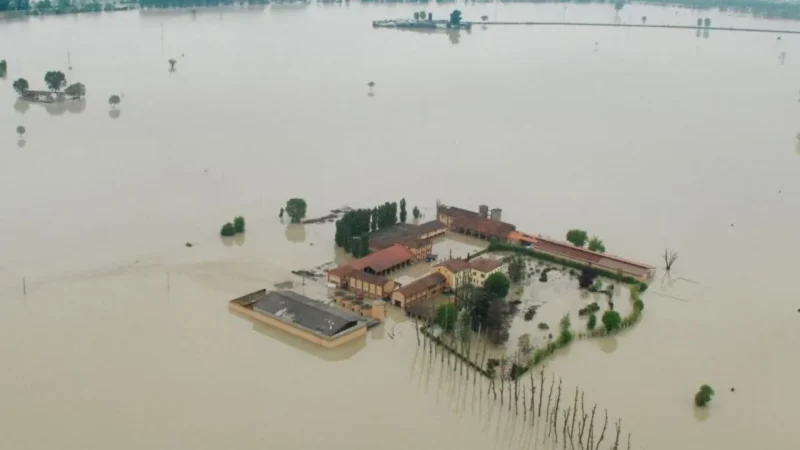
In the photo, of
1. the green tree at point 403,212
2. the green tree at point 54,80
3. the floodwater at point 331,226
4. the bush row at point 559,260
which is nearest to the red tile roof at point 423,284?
the floodwater at point 331,226

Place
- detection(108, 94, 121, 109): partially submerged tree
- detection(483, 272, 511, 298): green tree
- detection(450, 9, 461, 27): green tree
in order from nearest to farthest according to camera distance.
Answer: detection(483, 272, 511, 298): green tree, detection(108, 94, 121, 109): partially submerged tree, detection(450, 9, 461, 27): green tree

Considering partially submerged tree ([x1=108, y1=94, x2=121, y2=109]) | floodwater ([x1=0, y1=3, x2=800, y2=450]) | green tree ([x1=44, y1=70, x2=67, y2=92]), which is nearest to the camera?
floodwater ([x1=0, y1=3, x2=800, y2=450])

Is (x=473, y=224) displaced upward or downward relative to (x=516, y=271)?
upward

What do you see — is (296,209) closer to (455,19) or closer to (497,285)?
(497,285)

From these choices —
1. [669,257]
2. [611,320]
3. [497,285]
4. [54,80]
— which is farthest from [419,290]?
[54,80]

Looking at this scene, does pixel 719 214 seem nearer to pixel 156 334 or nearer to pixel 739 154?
pixel 739 154

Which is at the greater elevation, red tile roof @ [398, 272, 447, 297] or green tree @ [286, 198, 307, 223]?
green tree @ [286, 198, 307, 223]

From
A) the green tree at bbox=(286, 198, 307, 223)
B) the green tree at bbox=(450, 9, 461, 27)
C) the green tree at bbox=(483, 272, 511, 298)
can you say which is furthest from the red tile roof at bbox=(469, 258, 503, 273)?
the green tree at bbox=(450, 9, 461, 27)

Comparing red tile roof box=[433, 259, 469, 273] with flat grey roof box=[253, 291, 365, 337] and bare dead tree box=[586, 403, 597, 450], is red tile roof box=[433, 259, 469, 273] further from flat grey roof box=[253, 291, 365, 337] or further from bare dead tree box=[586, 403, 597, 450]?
bare dead tree box=[586, 403, 597, 450]

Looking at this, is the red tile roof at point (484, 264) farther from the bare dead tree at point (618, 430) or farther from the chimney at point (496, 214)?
the bare dead tree at point (618, 430)
